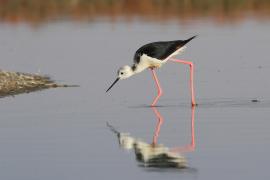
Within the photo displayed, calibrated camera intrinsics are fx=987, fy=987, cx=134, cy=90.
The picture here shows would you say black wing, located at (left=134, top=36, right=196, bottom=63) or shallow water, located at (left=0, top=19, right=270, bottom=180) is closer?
shallow water, located at (left=0, top=19, right=270, bottom=180)

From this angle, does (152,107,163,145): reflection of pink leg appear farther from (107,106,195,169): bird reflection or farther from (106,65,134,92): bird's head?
(106,65,134,92): bird's head

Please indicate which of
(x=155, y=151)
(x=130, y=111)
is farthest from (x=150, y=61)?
(x=155, y=151)

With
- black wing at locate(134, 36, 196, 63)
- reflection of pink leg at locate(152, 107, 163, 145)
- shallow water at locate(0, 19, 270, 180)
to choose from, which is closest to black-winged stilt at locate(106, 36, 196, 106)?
black wing at locate(134, 36, 196, 63)

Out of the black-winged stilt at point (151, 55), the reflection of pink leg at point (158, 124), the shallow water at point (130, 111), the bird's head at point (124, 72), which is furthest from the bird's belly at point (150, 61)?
the reflection of pink leg at point (158, 124)

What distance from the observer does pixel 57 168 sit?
9430mm

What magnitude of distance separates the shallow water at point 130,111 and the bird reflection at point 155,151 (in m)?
0.10

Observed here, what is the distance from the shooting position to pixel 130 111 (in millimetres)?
12945

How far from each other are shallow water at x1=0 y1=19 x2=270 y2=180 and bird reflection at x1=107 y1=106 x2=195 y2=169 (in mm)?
96

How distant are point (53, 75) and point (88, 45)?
524 cm

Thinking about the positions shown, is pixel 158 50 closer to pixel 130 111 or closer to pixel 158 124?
pixel 130 111

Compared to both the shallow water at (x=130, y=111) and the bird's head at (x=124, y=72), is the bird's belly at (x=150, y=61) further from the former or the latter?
the shallow water at (x=130, y=111)

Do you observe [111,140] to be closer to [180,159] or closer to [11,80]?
[180,159]

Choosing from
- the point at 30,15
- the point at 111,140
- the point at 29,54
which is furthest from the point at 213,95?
the point at 30,15

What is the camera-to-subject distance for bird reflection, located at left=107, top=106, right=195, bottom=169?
31.3ft
